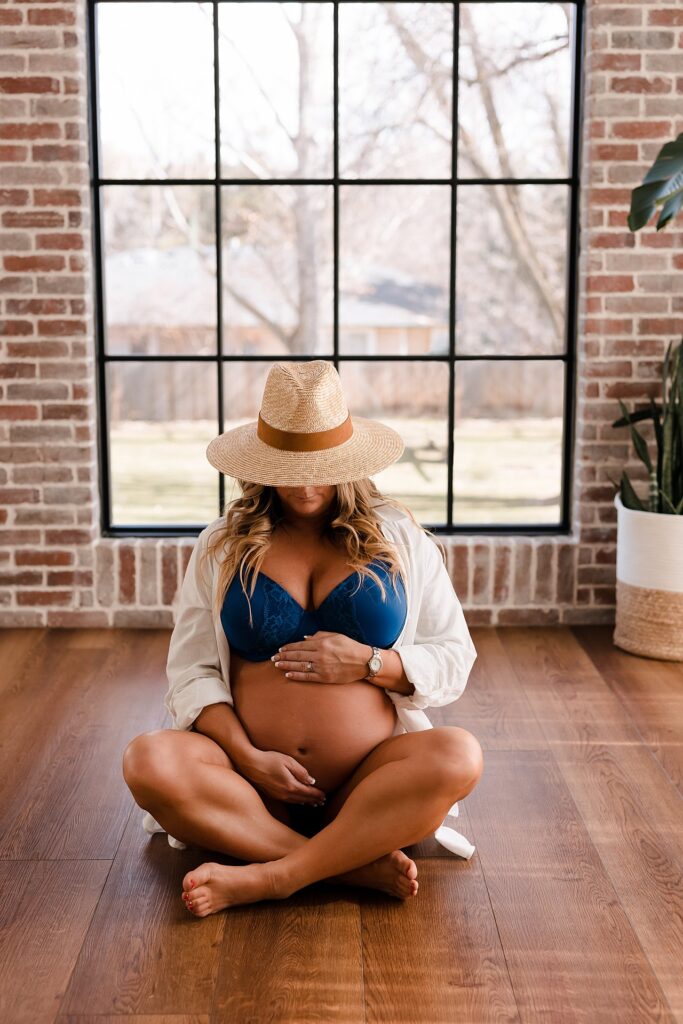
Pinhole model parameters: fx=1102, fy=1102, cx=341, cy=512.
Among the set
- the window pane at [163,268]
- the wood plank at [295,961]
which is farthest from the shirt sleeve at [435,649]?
the window pane at [163,268]

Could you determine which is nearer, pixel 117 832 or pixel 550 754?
pixel 117 832

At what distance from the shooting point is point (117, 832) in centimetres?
279

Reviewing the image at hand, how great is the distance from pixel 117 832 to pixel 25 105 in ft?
9.39

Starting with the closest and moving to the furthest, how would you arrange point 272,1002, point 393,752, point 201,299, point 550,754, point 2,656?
point 272,1002, point 393,752, point 550,754, point 2,656, point 201,299

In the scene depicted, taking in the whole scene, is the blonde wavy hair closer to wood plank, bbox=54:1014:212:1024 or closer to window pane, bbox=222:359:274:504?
wood plank, bbox=54:1014:212:1024

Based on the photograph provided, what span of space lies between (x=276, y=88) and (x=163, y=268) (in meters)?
1.23

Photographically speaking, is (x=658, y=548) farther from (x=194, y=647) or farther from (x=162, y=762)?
(x=162, y=762)

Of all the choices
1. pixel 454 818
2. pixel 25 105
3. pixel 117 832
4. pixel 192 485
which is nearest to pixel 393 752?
pixel 454 818

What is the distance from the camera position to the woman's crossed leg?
7.77 ft

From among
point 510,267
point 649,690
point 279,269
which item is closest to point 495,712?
point 649,690

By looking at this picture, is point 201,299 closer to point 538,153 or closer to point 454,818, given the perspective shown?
point 538,153

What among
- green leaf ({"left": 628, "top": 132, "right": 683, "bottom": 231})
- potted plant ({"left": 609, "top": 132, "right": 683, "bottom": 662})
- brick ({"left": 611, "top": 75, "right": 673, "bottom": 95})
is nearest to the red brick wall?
brick ({"left": 611, "top": 75, "right": 673, "bottom": 95})

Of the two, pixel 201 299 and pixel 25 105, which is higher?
pixel 25 105

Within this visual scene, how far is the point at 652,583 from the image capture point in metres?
4.11
